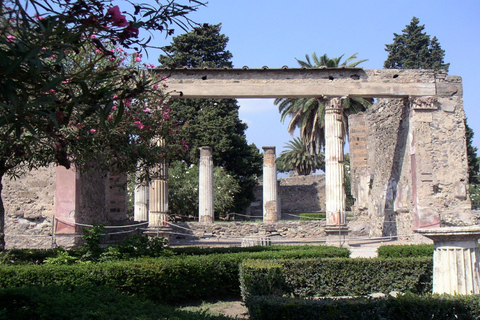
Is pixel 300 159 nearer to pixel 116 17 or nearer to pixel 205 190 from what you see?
pixel 205 190

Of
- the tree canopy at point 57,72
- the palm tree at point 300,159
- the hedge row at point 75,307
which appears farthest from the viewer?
the palm tree at point 300,159

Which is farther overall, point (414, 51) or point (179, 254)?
point (414, 51)

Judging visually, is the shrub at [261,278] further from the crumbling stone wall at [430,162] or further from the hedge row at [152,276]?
the crumbling stone wall at [430,162]

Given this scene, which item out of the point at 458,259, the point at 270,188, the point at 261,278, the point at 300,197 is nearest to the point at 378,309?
the point at 458,259

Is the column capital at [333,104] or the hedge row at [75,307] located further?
the column capital at [333,104]

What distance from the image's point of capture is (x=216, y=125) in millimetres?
30906

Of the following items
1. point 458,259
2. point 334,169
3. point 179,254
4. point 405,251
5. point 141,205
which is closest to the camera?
point 458,259

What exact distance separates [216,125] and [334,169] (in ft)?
54.4

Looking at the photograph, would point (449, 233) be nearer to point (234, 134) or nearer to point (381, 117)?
point (381, 117)

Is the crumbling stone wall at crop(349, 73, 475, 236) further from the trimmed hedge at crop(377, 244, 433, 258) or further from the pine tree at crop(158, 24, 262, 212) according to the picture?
the pine tree at crop(158, 24, 262, 212)

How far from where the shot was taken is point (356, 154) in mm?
20844

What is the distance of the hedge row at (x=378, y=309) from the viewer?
477 cm

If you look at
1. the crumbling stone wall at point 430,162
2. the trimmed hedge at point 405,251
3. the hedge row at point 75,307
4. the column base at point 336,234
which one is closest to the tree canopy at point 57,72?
the hedge row at point 75,307

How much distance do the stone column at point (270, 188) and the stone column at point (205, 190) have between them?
2678mm
